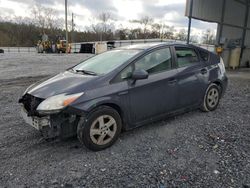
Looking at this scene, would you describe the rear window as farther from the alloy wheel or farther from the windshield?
the alloy wheel

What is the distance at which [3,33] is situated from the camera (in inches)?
2324

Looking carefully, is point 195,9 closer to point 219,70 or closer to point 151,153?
point 219,70

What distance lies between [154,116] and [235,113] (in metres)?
2.24

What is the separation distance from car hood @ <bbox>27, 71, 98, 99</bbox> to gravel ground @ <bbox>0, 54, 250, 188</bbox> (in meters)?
0.83

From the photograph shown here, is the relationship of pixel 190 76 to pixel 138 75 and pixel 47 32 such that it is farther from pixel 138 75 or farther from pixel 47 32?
pixel 47 32

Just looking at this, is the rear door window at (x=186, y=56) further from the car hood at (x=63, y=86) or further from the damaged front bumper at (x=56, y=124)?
the damaged front bumper at (x=56, y=124)

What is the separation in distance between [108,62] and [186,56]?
62.9 inches

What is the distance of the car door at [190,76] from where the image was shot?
3.88 m

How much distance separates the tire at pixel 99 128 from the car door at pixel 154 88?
0.35 metres

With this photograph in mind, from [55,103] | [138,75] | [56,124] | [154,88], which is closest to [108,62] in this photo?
[138,75]

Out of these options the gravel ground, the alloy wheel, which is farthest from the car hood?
the gravel ground

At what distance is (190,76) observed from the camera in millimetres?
3990

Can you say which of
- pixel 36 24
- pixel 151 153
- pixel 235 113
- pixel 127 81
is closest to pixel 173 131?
pixel 151 153

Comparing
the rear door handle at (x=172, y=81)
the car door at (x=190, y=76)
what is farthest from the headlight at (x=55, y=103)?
the car door at (x=190, y=76)
